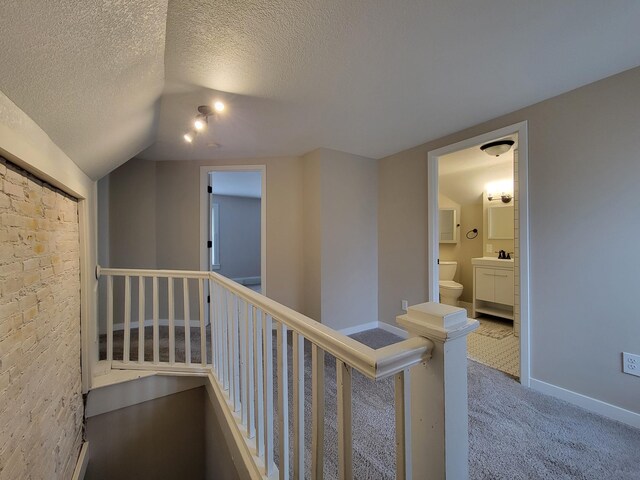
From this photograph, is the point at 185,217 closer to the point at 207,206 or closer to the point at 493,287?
the point at 207,206

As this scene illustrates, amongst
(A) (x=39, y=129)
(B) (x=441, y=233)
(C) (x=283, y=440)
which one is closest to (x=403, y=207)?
(B) (x=441, y=233)

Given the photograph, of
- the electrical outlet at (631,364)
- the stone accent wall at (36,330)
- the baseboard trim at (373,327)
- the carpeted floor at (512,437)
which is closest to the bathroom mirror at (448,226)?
the baseboard trim at (373,327)

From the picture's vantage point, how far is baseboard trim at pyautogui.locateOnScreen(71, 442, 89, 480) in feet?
5.44

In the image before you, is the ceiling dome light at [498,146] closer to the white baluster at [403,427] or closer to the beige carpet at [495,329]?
the beige carpet at [495,329]

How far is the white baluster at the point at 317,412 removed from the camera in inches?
30.8

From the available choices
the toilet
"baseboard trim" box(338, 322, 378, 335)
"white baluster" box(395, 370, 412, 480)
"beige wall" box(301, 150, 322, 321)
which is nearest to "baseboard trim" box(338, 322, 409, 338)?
"baseboard trim" box(338, 322, 378, 335)

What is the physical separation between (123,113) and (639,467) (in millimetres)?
3316

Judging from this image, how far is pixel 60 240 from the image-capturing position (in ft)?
4.94

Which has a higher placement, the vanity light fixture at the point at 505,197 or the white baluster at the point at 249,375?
the vanity light fixture at the point at 505,197

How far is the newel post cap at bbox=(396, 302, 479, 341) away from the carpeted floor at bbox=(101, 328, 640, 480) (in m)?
1.07

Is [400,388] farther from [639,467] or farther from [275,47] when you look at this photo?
[639,467]

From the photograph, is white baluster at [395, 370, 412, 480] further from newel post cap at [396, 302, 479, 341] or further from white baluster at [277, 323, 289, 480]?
white baluster at [277, 323, 289, 480]

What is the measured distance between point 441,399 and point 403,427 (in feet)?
0.39

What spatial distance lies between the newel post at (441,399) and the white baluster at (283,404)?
0.50m
